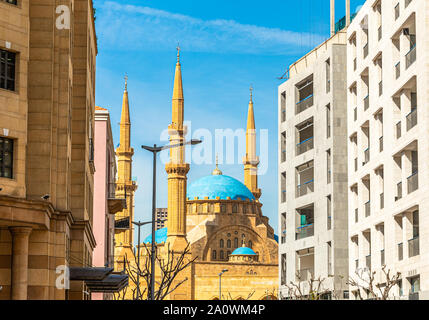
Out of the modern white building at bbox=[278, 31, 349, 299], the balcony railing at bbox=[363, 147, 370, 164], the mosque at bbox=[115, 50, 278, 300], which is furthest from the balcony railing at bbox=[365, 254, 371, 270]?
the mosque at bbox=[115, 50, 278, 300]

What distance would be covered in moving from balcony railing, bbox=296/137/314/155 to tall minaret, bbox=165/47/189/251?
63.9 metres

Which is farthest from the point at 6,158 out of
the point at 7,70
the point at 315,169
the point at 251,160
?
the point at 251,160

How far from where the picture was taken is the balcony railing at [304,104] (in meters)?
57.1

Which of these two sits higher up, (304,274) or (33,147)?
(33,147)

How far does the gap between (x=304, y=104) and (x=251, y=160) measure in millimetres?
95102

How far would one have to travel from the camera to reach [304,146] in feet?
189

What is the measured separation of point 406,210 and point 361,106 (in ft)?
33.2

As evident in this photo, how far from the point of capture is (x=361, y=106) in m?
48.6

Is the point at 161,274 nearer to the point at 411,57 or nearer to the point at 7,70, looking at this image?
the point at 411,57

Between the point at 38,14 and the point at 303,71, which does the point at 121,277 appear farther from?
the point at 303,71

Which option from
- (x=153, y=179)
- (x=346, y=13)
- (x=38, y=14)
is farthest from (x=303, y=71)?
(x=38, y=14)

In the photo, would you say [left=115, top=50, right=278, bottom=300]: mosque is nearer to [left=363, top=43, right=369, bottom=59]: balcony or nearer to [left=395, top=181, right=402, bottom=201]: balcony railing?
[left=363, top=43, right=369, bottom=59]: balcony

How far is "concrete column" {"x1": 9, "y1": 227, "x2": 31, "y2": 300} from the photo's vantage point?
26.8m

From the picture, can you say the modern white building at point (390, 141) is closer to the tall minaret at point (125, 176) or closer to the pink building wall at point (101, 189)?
the pink building wall at point (101, 189)
